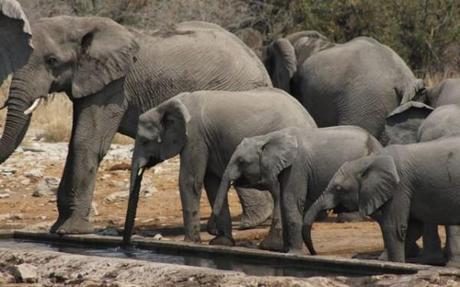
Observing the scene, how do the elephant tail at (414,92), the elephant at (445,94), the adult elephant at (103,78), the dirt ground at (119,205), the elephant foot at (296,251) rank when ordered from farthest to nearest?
the elephant tail at (414,92) < the elephant at (445,94) < the adult elephant at (103,78) < the dirt ground at (119,205) < the elephant foot at (296,251)

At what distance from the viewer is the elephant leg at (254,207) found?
13.1 metres

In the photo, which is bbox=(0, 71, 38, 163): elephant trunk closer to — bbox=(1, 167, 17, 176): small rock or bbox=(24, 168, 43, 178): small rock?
bbox=(24, 168, 43, 178): small rock

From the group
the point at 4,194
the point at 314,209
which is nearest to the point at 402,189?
the point at 314,209

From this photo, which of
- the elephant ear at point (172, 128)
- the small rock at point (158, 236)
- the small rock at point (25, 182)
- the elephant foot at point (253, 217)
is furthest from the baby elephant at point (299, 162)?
the small rock at point (25, 182)

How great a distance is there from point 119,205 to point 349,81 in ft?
8.45

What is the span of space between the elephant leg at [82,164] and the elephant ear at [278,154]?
226 cm

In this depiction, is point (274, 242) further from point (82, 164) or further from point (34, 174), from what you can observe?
point (34, 174)

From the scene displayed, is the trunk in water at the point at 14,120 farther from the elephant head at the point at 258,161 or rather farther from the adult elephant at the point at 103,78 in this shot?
the elephant head at the point at 258,161

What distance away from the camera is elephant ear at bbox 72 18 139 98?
13047mm

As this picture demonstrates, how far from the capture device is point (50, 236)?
41.6 feet

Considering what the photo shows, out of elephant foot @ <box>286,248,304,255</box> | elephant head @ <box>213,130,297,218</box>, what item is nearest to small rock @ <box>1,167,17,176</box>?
elephant head @ <box>213,130,297,218</box>

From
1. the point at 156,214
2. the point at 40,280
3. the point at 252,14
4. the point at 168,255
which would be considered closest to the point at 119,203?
the point at 156,214

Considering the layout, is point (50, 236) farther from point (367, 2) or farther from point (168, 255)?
point (367, 2)

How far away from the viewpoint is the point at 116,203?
15.8 metres
